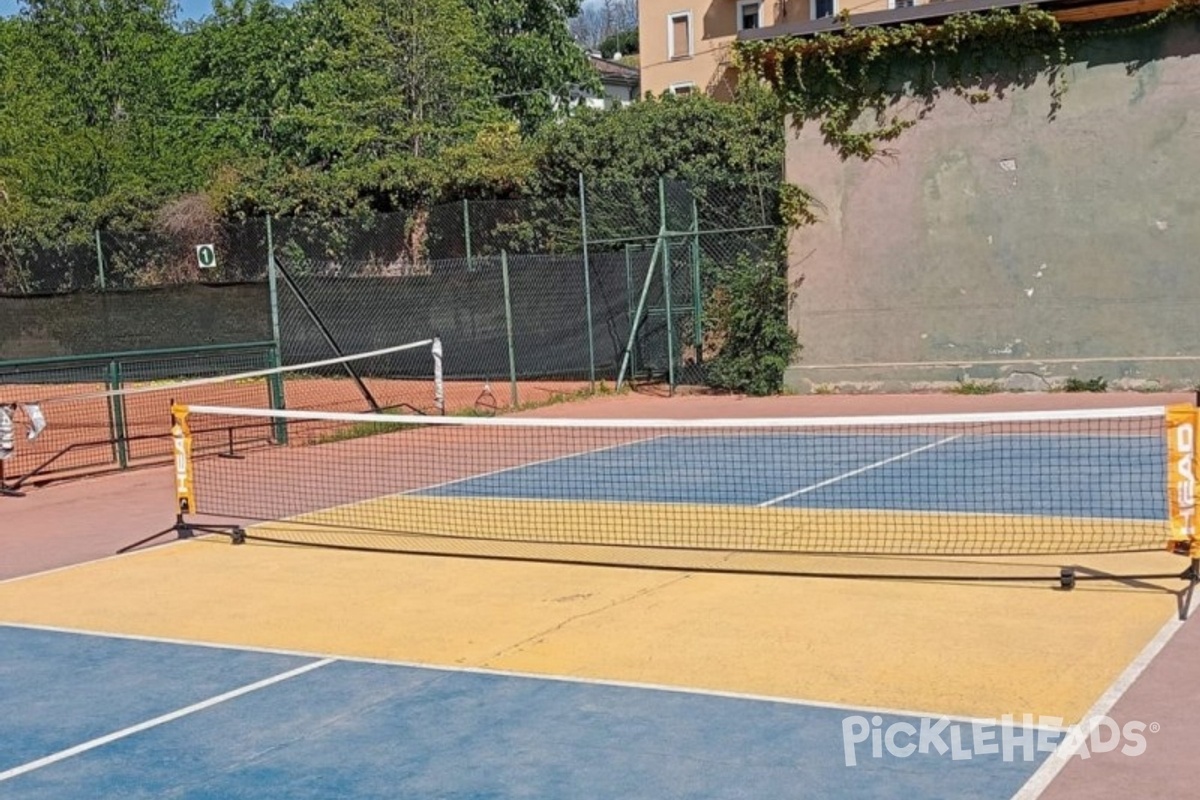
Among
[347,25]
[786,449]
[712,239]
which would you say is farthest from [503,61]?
[786,449]

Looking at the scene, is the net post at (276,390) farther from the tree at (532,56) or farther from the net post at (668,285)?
the tree at (532,56)

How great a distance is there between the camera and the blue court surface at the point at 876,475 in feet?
35.4

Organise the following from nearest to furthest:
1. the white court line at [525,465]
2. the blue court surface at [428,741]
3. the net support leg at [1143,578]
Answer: the blue court surface at [428,741]
the net support leg at [1143,578]
the white court line at [525,465]

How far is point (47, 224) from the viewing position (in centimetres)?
3294

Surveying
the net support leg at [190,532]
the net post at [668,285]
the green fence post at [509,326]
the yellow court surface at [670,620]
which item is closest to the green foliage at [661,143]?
the net post at [668,285]

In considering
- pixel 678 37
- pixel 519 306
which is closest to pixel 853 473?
pixel 519 306

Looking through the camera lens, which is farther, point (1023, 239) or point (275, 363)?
point (1023, 239)

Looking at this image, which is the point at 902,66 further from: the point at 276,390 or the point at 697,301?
the point at 276,390

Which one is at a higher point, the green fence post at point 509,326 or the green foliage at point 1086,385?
the green fence post at point 509,326

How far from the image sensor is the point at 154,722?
6023 millimetres

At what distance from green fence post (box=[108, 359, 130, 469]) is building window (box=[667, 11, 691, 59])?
36229mm

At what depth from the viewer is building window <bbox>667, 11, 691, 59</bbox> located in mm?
48219

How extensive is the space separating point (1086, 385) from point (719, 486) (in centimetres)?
861

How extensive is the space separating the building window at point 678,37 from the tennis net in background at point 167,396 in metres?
30.1
